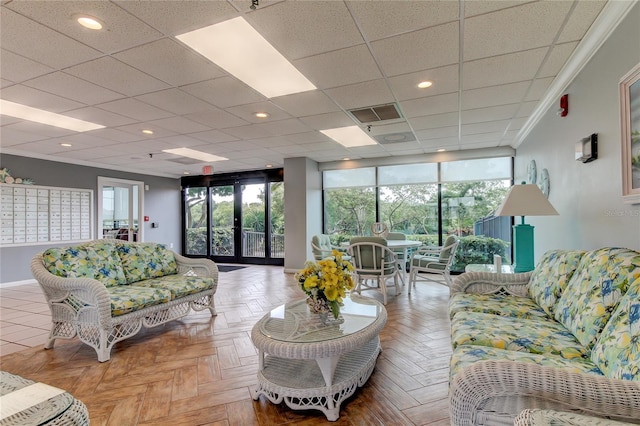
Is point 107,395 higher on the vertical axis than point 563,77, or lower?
lower

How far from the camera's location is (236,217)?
27.3ft

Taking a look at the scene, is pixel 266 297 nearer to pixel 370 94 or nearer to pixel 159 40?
pixel 370 94

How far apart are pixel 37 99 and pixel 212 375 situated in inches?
134

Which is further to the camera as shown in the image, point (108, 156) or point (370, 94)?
point (108, 156)

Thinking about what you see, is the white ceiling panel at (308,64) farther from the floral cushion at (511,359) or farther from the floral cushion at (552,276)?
the floral cushion at (511,359)

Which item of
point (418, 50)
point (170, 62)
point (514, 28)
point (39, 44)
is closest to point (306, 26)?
point (418, 50)

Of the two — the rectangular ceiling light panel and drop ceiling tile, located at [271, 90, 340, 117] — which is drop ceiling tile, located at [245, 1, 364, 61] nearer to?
the rectangular ceiling light panel

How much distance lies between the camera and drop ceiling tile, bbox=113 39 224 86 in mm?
2365

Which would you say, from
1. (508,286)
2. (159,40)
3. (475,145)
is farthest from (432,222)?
(159,40)

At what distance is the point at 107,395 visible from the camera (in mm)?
2027

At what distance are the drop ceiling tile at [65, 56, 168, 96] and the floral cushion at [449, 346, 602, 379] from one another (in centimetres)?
319

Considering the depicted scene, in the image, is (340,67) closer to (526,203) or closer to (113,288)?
(526,203)

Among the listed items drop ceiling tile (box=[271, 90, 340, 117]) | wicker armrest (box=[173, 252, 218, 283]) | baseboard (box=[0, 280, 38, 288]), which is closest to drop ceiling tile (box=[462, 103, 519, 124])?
drop ceiling tile (box=[271, 90, 340, 117])

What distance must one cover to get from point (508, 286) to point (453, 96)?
2.03 m
